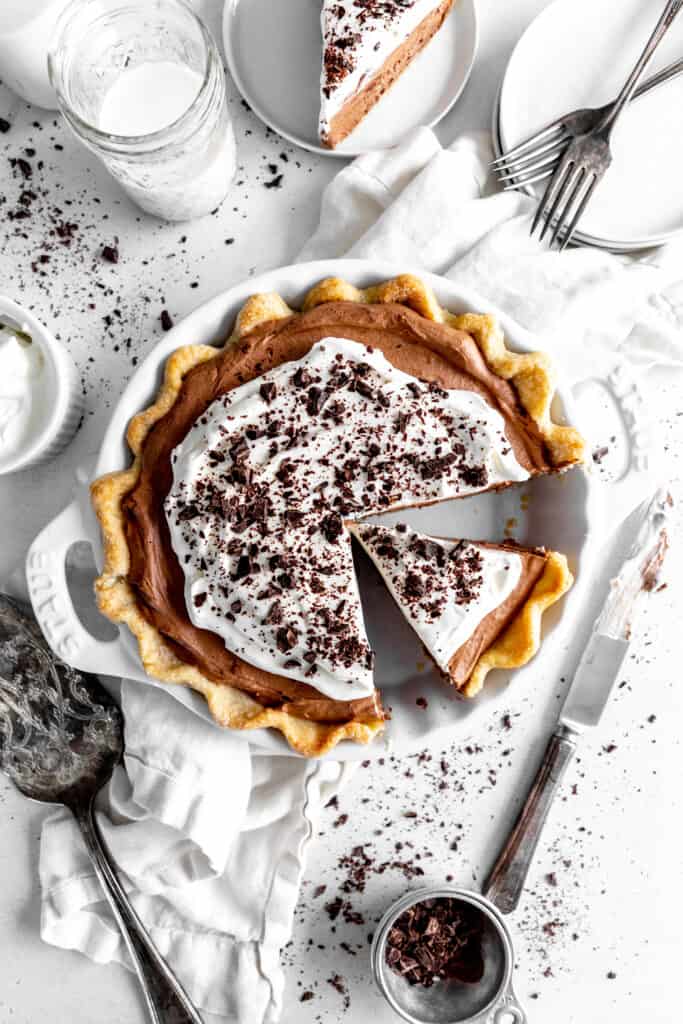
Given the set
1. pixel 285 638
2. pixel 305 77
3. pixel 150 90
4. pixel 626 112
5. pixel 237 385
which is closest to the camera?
pixel 285 638

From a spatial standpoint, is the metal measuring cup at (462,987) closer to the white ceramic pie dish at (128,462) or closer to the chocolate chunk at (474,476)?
the white ceramic pie dish at (128,462)

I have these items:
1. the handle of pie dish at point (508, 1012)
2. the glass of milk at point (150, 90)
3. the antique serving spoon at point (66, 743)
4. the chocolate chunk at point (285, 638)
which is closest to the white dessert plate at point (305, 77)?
the glass of milk at point (150, 90)

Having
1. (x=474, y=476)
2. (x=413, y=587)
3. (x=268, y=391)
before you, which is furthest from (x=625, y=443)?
(x=268, y=391)

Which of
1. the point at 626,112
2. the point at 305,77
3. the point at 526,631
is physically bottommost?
the point at 526,631

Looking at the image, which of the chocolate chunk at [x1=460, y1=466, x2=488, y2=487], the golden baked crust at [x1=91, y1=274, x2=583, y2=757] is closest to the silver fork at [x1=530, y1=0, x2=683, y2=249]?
the golden baked crust at [x1=91, y1=274, x2=583, y2=757]

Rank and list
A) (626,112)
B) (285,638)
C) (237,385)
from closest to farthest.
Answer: (285,638) < (237,385) < (626,112)

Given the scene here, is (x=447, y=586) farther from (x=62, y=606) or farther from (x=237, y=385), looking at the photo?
(x=62, y=606)

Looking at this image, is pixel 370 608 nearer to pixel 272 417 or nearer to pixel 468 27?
pixel 272 417

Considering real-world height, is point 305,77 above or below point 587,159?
above
